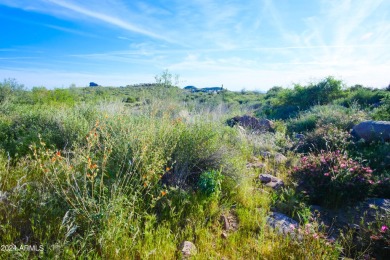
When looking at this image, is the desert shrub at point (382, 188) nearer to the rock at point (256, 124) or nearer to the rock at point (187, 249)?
the rock at point (187, 249)

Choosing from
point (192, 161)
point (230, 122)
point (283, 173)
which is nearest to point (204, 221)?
point (192, 161)

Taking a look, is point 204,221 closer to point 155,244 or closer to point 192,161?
point 155,244

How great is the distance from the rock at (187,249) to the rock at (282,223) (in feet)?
3.45

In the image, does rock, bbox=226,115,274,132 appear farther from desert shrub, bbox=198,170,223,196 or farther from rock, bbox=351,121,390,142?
desert shrub, bbox=198,170,223,196

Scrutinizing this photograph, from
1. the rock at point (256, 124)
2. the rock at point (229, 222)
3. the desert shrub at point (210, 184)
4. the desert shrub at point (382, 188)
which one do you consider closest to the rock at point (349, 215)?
the desert shrub at point (382, 188)

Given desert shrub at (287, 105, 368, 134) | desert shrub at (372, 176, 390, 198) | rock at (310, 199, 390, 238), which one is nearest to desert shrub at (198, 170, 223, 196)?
rock at (310, 199, 390, 238)

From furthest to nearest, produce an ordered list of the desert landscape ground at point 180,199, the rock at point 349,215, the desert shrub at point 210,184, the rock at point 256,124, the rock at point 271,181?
the rock at point 256,124 → the rock at point 271,181 → the desert shrub at point 210,184 → the rock at point 349,215 → the desert landscape ground at point 180,199

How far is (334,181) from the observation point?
3.47 m

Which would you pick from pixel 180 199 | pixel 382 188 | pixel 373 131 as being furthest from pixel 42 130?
pixel 373 131

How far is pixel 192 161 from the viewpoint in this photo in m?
3.67

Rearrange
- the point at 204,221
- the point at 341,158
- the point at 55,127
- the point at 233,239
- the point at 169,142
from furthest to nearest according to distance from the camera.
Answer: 1. the point at 55,127
2. the point at 341,158
3. the point at 169,142
4. the point at 204,221
5. the point at 233,239

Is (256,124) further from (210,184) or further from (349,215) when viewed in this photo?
(210,184)

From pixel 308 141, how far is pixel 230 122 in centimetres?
406

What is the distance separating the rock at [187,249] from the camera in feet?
7.32
